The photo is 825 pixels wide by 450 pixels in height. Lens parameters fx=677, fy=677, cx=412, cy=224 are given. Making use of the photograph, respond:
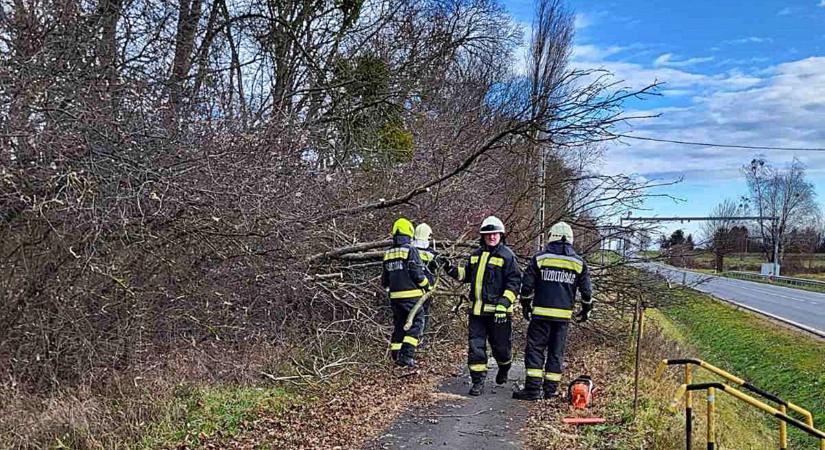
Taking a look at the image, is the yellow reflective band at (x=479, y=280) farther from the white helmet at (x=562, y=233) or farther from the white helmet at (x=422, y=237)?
the white helmet at (x=422, y=237)

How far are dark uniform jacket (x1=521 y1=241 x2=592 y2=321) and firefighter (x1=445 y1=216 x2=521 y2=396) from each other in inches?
9.7

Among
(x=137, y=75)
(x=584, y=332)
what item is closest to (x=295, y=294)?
(x=137, y=75)

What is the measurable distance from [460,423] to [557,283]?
1.96 metres

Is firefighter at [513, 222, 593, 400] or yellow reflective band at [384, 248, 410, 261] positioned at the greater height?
yellow reflective band at [384, 248, 410, 261]

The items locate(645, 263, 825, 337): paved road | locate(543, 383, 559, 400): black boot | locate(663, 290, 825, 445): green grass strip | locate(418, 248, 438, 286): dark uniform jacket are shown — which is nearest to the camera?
locate(543, 383, 559, 400): black boot

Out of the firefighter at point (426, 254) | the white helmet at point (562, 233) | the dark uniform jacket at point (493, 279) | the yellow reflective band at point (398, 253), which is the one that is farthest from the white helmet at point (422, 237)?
the white helmet at point (562, 233)

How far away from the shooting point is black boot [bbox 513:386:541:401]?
7.58 metres

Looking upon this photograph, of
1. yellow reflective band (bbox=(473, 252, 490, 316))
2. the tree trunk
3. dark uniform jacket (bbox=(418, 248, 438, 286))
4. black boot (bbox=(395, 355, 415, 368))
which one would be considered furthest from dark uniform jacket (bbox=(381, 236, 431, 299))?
the tree trunk

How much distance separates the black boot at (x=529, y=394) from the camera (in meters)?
7.58

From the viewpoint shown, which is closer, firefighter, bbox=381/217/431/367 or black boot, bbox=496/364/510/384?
black boot, bbox=496/364/510/384

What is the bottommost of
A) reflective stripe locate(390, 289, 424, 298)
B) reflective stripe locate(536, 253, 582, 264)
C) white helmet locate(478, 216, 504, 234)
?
reflective stripe locate(390, 289, 424, 298)

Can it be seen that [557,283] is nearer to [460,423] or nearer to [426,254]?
[460,423]

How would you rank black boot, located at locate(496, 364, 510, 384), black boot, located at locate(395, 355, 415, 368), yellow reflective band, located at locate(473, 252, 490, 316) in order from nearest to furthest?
yellow reflective band, located at locate(473, 252, 490, 316) < black boot, located at locate(496, 364, 510, 384) < black boot, located at locate(395, 355, 415, 368)

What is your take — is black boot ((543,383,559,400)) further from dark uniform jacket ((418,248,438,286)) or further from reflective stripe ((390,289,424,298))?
dark uniform jacket ((418,248,438,286))
